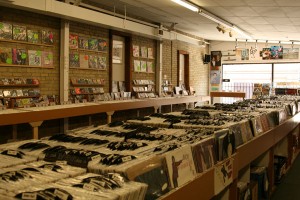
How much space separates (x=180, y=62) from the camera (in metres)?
13.2

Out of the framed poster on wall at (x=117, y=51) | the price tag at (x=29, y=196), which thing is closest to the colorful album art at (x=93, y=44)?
the framed poster on wall at (x=117, y=51)

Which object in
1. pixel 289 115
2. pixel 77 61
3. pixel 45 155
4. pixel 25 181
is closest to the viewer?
pixel 25 181

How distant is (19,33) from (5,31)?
327mm

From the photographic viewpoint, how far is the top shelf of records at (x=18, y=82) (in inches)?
241

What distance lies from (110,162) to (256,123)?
240 centimetres

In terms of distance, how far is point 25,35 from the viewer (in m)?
6.61

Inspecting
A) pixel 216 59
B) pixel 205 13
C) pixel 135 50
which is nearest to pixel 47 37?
pixel 135 50

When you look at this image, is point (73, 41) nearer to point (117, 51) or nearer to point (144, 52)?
point (117, 51)

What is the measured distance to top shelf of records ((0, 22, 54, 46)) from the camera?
20.3 ft

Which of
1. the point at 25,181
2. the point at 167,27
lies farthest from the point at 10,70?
the point at 167,27

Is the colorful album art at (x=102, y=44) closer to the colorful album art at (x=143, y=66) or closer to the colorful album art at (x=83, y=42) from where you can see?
the colorful album art at (x=83, y=42)

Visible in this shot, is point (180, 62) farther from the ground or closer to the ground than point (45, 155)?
farther from the ground

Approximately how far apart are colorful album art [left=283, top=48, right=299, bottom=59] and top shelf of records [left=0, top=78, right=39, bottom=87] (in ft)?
35.5

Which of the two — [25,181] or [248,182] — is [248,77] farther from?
[25,181]
